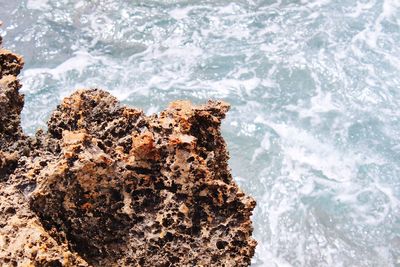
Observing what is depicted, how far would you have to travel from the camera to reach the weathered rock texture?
2758 mm

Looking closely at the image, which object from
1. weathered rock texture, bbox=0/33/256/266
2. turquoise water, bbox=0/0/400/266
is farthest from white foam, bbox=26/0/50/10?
weathered rock texture, bbox=0/33/256/266

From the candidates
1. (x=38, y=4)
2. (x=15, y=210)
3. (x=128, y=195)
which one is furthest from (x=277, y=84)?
(x=15, y=210)

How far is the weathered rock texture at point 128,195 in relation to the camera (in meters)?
2.76

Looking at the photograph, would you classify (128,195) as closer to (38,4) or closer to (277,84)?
(277,84)

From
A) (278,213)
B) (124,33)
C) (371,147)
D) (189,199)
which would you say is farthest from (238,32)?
(189,199)

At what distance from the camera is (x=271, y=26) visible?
13695mm

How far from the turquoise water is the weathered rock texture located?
572cm

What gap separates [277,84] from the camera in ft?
39.8

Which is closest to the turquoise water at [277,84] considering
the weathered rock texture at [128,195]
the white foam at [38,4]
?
the white foam at [38,4]

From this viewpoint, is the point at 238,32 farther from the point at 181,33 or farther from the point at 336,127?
the point at 336,127

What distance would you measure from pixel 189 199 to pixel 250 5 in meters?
12.0

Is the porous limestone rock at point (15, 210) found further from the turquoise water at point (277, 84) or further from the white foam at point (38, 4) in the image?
the white foam at point (38, 4)

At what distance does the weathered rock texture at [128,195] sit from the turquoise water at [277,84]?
5721 mm

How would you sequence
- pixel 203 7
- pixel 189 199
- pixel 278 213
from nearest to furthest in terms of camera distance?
pixel 189 199, pixel 278 213, pixel 203 7
